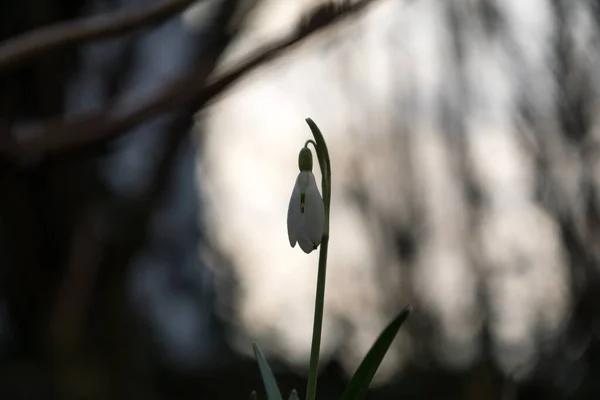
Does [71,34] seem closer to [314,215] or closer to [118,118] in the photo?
[118,118]

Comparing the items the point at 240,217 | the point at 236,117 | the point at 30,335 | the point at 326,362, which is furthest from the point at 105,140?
the point at 240,217

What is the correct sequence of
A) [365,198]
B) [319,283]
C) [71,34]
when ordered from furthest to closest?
[365,198] → [71,34] → [319,283]

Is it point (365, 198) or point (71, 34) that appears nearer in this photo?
point (71, 34)

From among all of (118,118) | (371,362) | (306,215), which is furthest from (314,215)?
(118,118)

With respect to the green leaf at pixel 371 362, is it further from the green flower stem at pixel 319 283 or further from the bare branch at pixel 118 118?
the bare branch at pixel 118 118

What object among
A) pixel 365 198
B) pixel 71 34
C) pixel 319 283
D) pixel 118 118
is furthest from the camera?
pixel 365 198

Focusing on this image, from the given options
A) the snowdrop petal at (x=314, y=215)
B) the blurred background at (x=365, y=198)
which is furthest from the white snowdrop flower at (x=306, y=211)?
the blurred background at (x=365, y=198)

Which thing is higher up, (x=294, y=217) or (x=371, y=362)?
(x=294, y=217)
